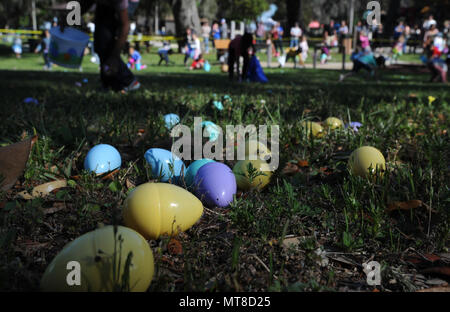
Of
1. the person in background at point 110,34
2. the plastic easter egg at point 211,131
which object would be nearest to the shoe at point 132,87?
the person in background at point 110,34

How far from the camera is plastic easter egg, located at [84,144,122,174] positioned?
2.29 meters

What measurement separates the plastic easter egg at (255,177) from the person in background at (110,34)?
3.35 m

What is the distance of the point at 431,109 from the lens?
4.40 metres

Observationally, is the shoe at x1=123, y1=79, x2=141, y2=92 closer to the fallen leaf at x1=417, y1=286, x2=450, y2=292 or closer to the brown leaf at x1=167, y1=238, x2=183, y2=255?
the brown leaf at x1=167, y1=238, x2=183, y2=255

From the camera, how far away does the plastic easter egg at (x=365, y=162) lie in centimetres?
224

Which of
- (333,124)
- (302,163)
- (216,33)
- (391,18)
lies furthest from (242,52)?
(391,18)

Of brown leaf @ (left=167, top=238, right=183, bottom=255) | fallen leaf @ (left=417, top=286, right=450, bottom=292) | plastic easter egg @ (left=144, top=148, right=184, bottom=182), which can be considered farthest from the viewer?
plastic easter egg @ (left=144, top=148, right=184, bottom=182)

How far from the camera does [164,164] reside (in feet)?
7.52

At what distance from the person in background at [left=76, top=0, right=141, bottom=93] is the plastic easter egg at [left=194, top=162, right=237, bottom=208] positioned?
3.45 m

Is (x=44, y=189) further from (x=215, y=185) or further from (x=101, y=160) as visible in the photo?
(x=215, y=185)

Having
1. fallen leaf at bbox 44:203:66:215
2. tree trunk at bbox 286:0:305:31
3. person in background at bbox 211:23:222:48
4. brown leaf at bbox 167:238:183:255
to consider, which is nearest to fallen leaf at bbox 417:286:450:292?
brown leaf at bbox 167:238:183:255

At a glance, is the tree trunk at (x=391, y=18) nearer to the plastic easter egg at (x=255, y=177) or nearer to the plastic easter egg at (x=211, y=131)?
the plastic easter egg at (x=211, y=131)
